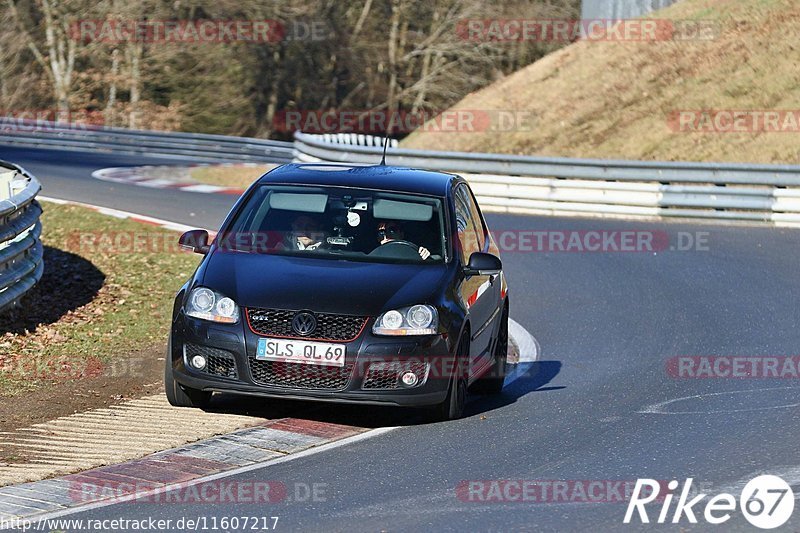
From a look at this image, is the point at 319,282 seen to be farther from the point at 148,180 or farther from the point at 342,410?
the point at 148,180

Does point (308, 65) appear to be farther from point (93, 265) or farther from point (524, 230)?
point (93, 265)

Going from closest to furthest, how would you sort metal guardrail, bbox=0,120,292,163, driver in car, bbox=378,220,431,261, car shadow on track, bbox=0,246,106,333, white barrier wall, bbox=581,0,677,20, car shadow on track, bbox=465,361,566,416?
driver in car, bbox=378,220,431,261 < car shadow on track, bbox=465,361,566,416 < car shadow on track, bbox=0,246,106,333 < metal guardrail, bbox=0,120,292,163 < white barrier wall, bbox=581,0,677,20

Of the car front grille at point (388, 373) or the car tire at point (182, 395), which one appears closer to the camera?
the car front grille at point (388, 373)

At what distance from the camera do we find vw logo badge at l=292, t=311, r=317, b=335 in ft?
25.9

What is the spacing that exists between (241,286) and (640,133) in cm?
2027

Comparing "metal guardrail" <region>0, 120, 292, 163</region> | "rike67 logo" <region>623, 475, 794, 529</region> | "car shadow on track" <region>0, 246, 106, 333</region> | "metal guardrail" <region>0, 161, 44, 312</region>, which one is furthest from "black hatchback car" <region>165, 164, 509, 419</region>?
"metal guardrail" <region>0, 120, 292, 163</region>

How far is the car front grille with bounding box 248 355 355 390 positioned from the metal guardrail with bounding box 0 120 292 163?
25290 mm

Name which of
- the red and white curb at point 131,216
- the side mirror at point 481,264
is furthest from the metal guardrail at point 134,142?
the side mirror at point 481,264

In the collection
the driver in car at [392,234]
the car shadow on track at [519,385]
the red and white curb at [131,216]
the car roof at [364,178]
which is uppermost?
the car roof at [364,178]

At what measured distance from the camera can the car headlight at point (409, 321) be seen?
316 inches

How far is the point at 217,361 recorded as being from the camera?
26.3 feet

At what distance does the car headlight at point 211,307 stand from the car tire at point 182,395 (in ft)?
1.53

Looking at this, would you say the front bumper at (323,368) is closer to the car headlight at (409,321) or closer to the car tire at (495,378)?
the car headlight at (409,321)

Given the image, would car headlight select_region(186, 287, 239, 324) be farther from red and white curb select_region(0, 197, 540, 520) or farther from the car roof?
the car roof
